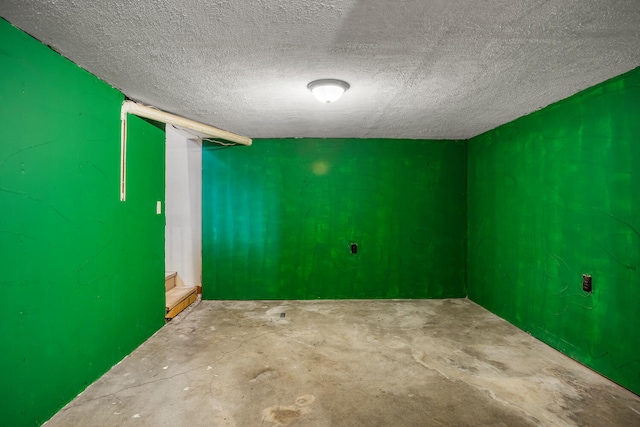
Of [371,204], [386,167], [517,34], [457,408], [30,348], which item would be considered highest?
[517,34]

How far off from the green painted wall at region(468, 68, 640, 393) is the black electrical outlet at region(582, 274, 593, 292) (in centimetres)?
4

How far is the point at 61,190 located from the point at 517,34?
118 inches

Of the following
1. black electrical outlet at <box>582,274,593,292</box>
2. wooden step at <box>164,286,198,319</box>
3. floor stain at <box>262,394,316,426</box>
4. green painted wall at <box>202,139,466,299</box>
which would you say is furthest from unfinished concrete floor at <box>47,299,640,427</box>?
green painted wall at <box>202,139,466,299</box>

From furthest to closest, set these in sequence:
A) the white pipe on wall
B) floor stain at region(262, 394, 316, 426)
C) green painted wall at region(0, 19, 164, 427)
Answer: the white pipe on wall, floor stain at region(262, 394, 316, 426), green painted wall at region(0, 19, 164, 427)

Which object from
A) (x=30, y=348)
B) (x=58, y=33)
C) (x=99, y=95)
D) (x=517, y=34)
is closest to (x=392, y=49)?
(x=517, y=34)

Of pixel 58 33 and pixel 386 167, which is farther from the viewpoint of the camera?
pixel 386 167

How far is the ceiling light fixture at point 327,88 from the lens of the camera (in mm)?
2535

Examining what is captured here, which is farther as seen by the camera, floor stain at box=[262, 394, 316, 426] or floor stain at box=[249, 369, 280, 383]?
floor stain at box=[249, 369, 280, 383]

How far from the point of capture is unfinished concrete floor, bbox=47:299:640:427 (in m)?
2.06

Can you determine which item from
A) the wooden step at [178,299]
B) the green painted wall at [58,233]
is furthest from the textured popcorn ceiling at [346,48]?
the wooden step at [178,299]

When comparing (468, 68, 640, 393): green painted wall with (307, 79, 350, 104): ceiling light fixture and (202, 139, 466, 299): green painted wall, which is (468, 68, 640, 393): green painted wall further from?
(307, 79, 350, 104): ceiling light fixture

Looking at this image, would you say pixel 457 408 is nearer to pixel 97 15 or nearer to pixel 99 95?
pixel 97 15

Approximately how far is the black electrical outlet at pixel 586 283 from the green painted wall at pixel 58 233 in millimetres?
4004

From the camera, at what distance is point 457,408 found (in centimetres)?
214
